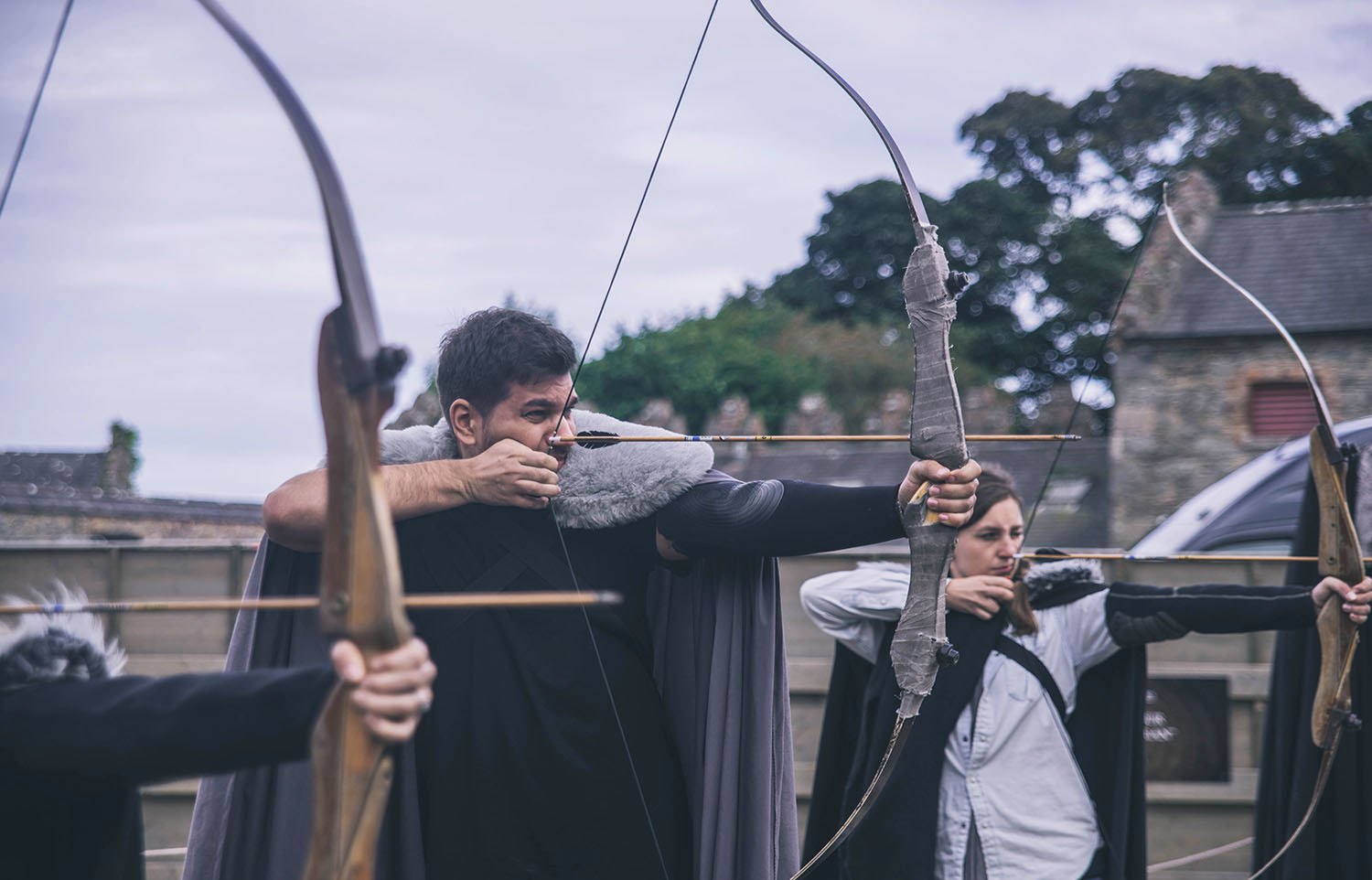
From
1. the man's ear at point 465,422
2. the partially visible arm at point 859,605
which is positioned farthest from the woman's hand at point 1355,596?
the man's ear at point 465,422

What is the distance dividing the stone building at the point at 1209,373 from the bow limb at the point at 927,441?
1282 cm

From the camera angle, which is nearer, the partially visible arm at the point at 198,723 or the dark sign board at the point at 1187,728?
the partially visible arm at the point at 198,723

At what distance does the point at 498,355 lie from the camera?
1.98 meters

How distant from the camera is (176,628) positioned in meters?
4.27

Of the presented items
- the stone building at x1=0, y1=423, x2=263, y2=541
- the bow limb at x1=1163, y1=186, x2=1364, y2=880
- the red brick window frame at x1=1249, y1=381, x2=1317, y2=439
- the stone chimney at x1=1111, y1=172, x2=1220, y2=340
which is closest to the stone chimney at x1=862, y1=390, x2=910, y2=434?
the stone chimney at x1=1111, y1=172, x2=1220, y2=340

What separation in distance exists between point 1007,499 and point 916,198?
0.83 meters

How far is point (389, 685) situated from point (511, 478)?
76 cm

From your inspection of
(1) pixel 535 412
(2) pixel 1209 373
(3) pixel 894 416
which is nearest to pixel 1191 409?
(2) pixel 1209 373

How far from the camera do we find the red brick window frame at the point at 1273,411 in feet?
47.4

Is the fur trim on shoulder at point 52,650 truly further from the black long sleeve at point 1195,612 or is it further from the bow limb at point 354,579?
the black long sleeve at point 1195,612

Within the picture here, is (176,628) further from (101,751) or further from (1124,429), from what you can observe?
(1124,429)

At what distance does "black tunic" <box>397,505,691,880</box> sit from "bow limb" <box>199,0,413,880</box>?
712 mm

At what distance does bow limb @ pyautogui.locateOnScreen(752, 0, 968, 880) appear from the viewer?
6.06 feet

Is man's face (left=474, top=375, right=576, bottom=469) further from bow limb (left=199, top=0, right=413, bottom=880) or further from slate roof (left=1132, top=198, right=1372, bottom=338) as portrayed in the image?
slate roof (left=1132, top=198, right=1372, bottom=338)
